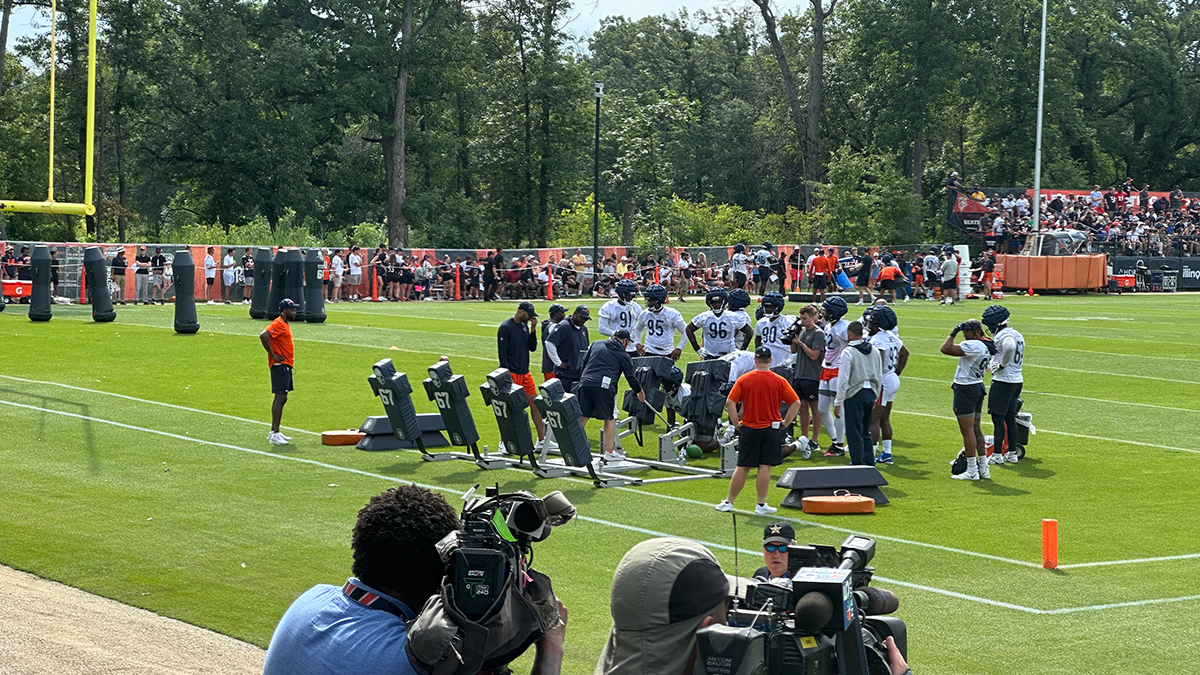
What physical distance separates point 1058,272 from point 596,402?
40836mm

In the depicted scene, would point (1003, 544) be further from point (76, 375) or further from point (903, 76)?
point (903, 76)

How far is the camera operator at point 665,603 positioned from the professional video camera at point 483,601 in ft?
1.11

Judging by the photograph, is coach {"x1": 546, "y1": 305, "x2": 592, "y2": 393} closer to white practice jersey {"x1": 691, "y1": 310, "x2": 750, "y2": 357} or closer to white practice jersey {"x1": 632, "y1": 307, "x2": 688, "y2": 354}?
white practice jersey {"x1": 632, "y1": 307, "x2": 688, "y2": 354}

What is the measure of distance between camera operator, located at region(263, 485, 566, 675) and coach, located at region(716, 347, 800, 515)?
916 cm

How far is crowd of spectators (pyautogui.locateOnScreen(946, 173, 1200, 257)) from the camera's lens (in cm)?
6094

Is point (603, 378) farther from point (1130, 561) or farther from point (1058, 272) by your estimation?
point (1058, 272)

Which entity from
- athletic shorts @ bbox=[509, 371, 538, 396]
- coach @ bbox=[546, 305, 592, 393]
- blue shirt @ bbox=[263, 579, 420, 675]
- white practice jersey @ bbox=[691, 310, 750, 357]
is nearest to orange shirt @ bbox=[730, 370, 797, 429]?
coach @ bbox=[546, 305, 592, 393]

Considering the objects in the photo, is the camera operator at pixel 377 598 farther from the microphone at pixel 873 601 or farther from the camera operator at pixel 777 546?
the camera operator at pixel 777 546

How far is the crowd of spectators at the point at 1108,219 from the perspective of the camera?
60938 millimetres

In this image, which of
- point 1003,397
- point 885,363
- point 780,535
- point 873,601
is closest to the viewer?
point 873,601

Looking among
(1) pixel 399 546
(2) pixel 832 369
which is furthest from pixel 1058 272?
(1) pixel 399 546

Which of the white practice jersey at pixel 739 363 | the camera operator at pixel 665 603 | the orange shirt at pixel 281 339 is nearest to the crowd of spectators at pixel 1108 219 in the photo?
the white practice jersey at pixel 739 363

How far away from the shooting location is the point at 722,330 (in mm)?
18078

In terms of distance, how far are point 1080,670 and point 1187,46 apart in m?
83.4
